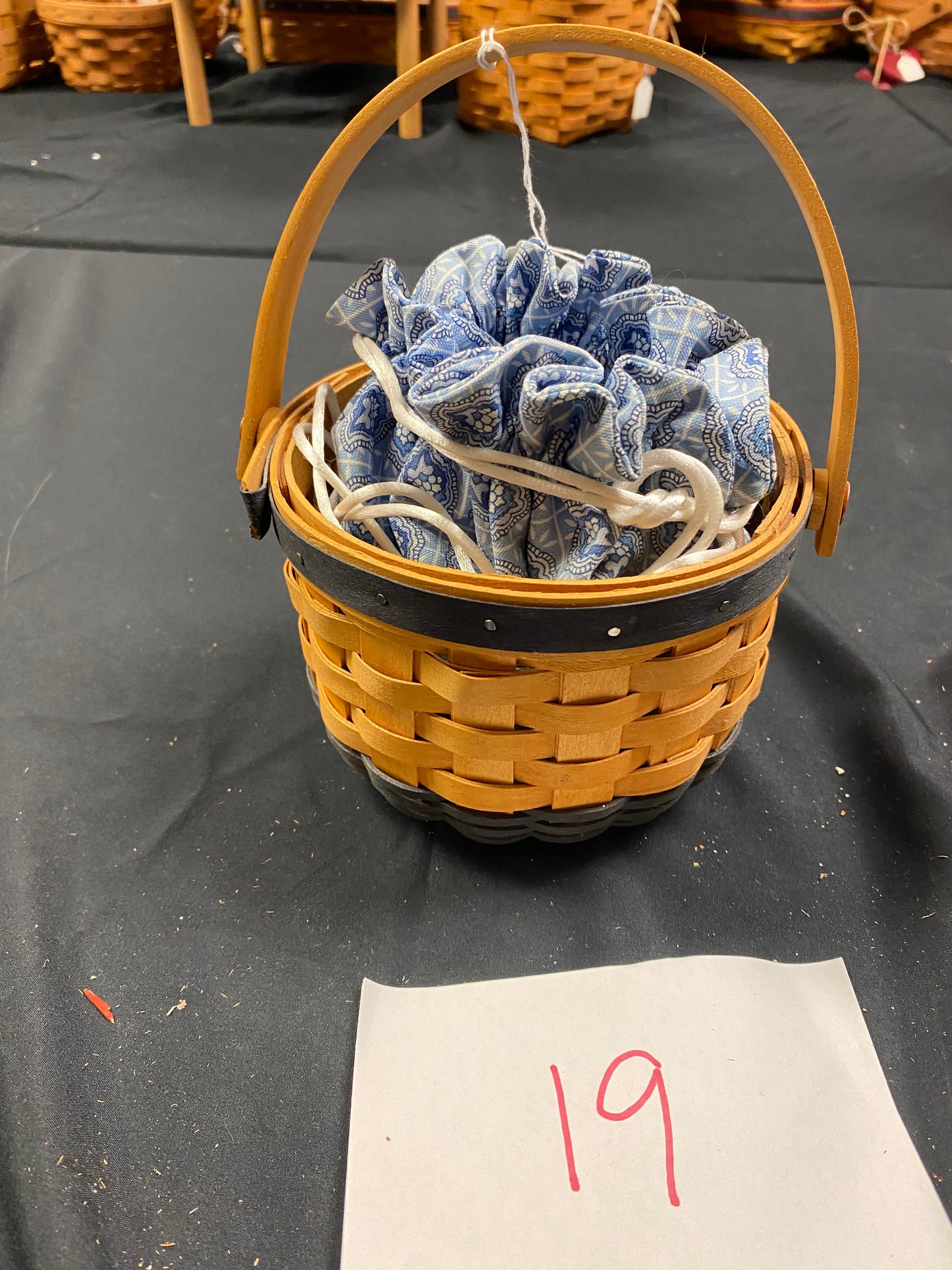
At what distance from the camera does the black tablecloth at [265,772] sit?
370 mm

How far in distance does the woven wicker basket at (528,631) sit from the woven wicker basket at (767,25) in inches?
43.6

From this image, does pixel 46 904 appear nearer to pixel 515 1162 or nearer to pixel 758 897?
pixel 515 1162

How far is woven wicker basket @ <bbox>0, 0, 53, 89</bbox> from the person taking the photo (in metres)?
1.12

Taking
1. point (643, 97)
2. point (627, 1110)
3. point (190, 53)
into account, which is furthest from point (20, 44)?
point (627, 1110)

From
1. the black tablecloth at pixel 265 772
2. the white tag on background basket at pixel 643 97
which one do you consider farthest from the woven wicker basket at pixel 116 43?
the white tag on background basket at pixel 643 97

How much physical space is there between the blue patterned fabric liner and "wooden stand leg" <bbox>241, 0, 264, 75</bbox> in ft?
3.70

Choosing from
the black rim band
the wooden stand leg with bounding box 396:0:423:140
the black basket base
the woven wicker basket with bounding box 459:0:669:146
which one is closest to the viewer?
the black rim band

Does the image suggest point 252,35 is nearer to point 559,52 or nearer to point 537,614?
point 559,52

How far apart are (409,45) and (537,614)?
3.53 ft

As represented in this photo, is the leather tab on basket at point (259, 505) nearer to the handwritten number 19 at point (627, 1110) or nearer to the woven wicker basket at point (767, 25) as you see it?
the handwritten number 19 at point (627, 1110)

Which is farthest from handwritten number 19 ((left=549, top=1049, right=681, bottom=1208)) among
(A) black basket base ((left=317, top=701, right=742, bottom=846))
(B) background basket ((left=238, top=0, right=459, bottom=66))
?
(B) background basket ((left=238, top=0, right=459, bottom=66))

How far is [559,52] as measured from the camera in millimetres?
362

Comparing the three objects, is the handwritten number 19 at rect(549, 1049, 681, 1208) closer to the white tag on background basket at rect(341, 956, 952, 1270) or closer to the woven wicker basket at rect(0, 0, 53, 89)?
the white tag on background basket at rect(341, 956, 952, 1270)

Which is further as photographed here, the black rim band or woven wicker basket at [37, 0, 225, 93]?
woven wicker basket at [37, 0, 225, 93]
